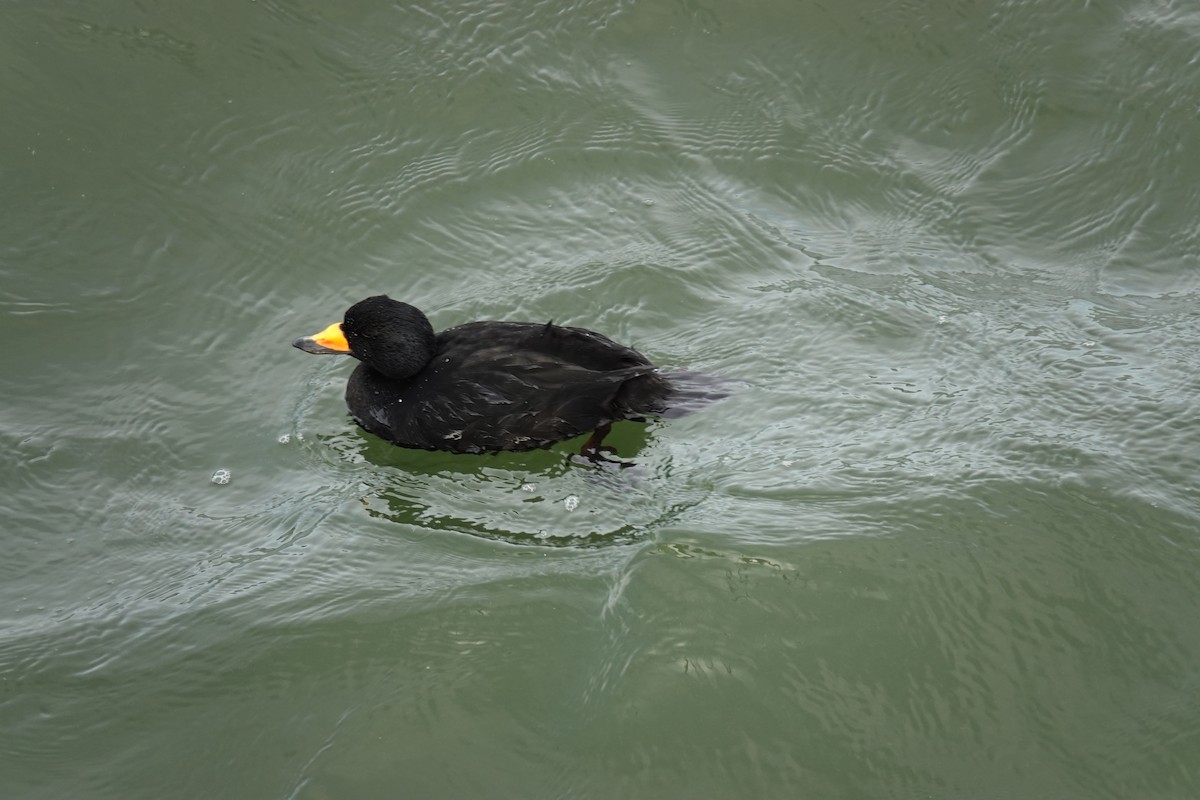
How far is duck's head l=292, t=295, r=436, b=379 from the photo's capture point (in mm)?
5477

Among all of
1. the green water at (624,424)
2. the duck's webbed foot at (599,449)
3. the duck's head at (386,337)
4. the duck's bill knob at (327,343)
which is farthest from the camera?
the duck's bill knob at (327,343)

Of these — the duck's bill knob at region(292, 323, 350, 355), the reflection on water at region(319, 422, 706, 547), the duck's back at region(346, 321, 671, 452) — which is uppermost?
the duck's bill knob at region(292, 323, 350, 355)

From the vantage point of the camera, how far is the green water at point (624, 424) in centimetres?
364

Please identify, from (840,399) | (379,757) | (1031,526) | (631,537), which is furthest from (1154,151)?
(379,757)

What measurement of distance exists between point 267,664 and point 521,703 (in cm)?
93

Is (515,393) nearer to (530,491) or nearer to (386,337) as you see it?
(530,491)

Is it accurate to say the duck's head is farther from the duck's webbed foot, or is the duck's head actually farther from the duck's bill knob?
the duck's webbed foot

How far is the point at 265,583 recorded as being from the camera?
4.34 m

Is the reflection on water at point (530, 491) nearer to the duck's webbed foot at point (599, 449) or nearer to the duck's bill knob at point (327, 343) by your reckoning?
the duck's webbed foot at point (599, 449)

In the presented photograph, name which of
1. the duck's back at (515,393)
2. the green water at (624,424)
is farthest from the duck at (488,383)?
the green water at (624,424)

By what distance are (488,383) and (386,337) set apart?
1.90 ft

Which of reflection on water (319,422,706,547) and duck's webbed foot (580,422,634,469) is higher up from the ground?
duck's webbed foot (580,422,634,469)

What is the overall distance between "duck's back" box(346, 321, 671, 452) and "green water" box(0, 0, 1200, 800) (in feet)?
0.50

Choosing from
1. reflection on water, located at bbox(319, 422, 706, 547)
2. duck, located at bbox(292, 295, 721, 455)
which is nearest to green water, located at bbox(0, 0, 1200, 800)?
reflection on water, located at bbox(319, 422, 706, 547)
